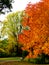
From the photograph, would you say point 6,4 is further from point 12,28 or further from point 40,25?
point 12,28

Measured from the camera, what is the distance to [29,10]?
29344 millimetres

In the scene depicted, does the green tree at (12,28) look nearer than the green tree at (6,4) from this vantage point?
No

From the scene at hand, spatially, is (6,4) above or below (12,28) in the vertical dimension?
below

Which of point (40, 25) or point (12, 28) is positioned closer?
point (40, 25)

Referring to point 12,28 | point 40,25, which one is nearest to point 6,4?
point 40,25

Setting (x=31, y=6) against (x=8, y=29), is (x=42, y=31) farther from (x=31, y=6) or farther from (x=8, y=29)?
(x=8, y=29)

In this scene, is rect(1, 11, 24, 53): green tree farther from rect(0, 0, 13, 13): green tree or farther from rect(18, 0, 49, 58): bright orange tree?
rect(0, 0, 13, 13): green tree

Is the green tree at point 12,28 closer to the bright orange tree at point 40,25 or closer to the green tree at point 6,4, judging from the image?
the bright orange tree at point 40,25

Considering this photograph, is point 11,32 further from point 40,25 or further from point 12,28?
point 40,25

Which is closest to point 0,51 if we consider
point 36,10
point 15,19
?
point 15,19

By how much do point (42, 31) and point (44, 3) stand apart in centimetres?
317

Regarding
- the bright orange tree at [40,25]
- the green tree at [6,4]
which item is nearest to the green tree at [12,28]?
the bright orange tree at [40,25]

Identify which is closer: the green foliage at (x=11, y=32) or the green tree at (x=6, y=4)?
the green tree at (x=6, y=4)

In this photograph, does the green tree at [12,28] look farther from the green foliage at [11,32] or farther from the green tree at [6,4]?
the green tree at [6,4]
